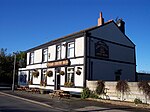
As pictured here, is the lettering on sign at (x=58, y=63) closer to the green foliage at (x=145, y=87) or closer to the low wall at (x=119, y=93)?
the low wall at (x=119, y=93)

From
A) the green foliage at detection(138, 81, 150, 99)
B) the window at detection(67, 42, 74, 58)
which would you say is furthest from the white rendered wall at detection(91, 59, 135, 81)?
the green foliage at detection(138, 81, 150, 99)

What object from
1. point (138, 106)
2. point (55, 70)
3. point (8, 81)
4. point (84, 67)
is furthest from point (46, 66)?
point (8, 81)

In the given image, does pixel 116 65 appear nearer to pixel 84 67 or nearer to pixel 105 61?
pixel 105 61

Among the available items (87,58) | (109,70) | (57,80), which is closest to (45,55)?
(57,80)

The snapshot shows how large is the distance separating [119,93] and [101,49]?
691cm

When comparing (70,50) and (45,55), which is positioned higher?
(70,50)

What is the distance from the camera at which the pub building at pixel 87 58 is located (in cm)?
2192

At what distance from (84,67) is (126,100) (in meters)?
5.85

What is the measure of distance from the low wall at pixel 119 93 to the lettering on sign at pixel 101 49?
3.76 metres

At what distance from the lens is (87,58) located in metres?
21.6

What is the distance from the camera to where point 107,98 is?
736 inches

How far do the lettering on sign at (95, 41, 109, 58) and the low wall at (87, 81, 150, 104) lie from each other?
12.3 feet

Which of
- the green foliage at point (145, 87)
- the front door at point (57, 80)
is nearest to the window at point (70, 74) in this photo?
the front door at point (57, 80)

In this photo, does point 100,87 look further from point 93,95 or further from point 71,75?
point 71,75
